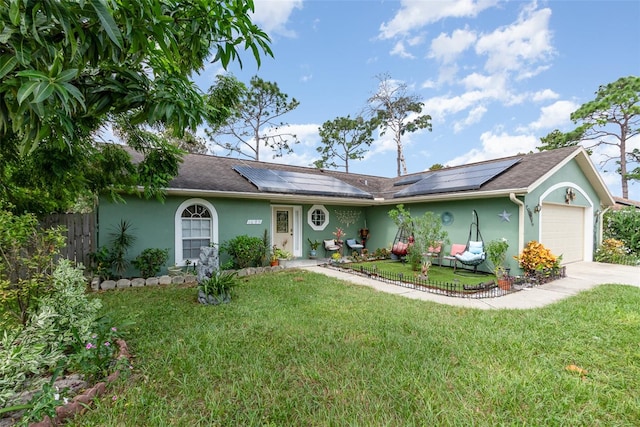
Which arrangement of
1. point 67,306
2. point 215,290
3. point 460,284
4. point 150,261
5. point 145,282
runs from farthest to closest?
point 150,261, point 145,282, point 460,284, point 215,290, point 67,306

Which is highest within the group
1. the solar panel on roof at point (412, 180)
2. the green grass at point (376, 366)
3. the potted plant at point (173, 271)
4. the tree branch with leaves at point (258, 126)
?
the tree branch with leaves at point (258, 126)

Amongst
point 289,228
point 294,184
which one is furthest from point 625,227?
point 289,228

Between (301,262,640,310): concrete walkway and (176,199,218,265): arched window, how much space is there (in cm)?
338

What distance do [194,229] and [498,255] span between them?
9084 millimetres

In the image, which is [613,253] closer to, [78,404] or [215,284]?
[215,284]

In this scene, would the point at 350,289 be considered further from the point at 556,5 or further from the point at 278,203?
the point at 556,5

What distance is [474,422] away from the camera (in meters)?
2.32

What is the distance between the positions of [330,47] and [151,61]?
10.2 m

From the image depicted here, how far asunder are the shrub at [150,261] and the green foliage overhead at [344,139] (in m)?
19.1

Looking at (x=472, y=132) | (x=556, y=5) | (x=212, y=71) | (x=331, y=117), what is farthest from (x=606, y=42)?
(x=331, y=117)

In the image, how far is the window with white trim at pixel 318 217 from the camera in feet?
38.4

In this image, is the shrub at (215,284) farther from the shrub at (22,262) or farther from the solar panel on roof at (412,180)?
the solar panel on roof at (412,180)

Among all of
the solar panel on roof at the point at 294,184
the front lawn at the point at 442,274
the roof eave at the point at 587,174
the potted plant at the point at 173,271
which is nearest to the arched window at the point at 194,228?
the potted plant at the point at 173,271

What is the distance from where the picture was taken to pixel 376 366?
3.17 m
